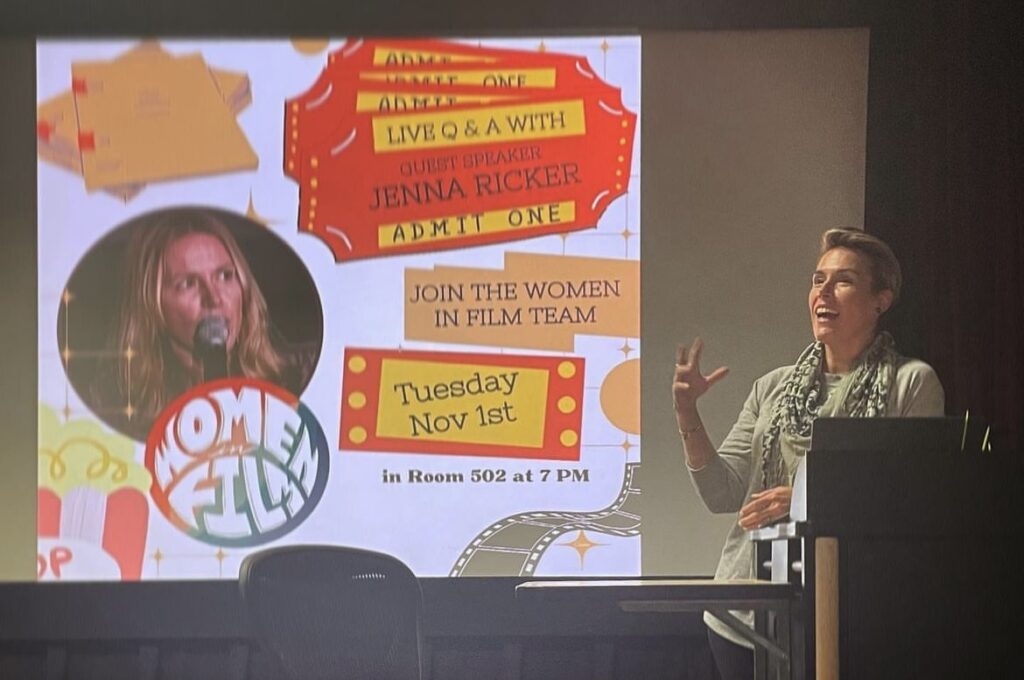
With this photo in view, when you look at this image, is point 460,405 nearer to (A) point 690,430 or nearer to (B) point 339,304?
(B) point 339,304

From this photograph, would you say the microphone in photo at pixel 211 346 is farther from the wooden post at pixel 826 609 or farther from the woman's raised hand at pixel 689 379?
the wooden post at pixel 826 609

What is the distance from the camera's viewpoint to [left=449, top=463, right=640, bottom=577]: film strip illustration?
384 centimetres

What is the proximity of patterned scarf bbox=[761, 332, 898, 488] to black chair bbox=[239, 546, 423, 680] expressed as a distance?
1.24 metres

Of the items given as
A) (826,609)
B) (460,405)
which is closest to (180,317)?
(460,405)

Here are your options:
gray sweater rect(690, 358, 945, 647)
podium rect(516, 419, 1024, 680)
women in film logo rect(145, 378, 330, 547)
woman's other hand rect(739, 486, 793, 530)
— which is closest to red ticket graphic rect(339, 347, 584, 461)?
women in film logo rect(145, 378, 330, 547)

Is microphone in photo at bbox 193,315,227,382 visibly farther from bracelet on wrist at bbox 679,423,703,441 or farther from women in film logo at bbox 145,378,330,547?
bracelet on wrist at bbox 679,423,703,441

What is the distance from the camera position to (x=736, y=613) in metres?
3.30

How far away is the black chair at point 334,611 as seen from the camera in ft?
8.94

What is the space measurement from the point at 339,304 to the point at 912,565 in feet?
6.82

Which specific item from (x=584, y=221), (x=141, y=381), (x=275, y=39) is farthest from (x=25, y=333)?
(x=584, y=221)

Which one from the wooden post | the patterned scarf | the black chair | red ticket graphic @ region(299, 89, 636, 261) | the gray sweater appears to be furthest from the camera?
red ticket graphic @ region(299, 89, 636, 261)

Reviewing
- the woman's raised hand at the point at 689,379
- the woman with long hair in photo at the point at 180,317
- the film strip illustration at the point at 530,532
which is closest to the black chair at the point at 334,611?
the film strip illustration at the point at 530,532

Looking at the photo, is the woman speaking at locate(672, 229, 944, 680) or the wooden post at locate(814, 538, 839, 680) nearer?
the wooden post at locate(814, 538, 839, 680)

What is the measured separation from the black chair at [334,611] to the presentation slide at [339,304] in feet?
3.02
